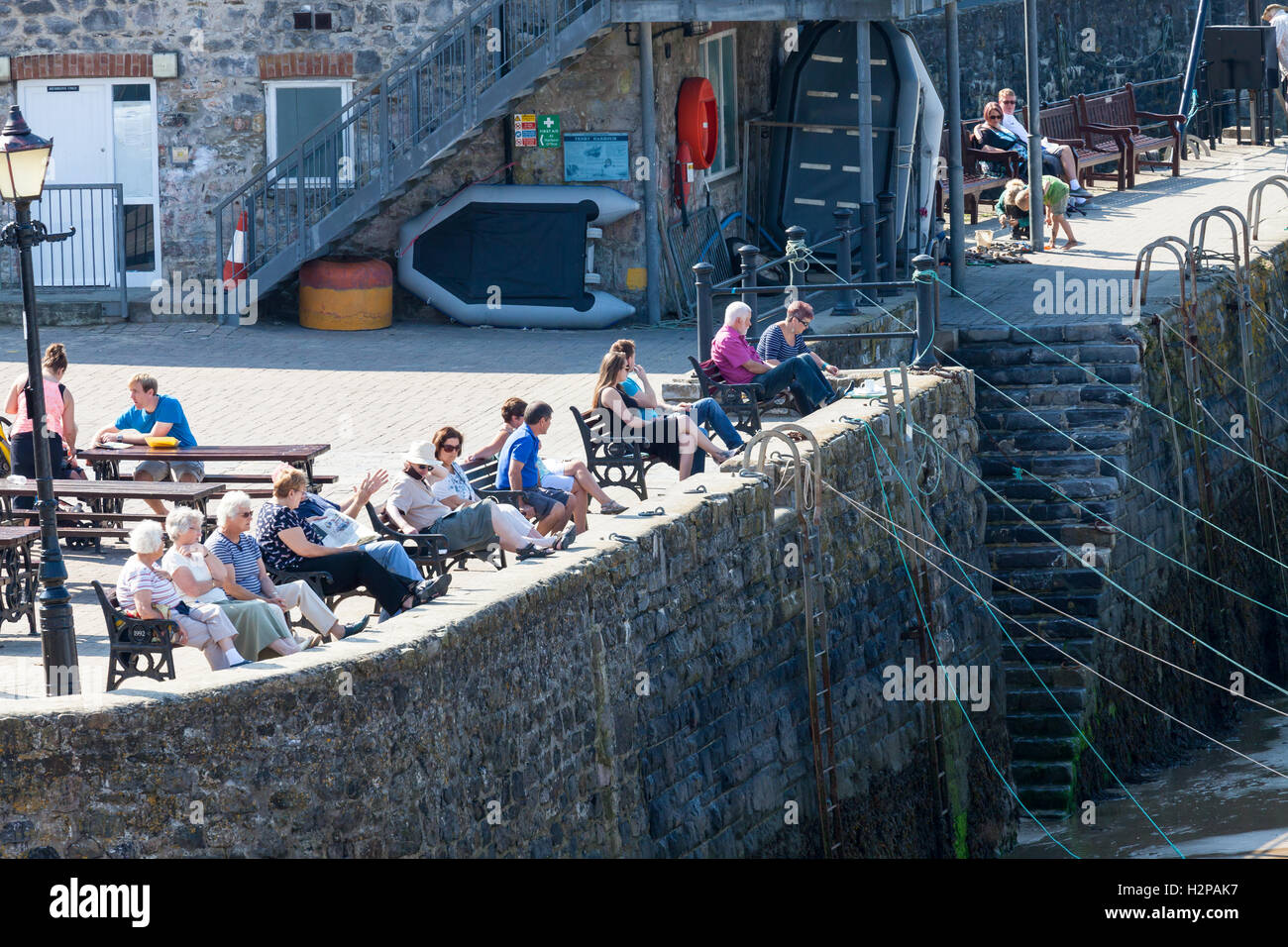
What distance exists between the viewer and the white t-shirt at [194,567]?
10.2 metres

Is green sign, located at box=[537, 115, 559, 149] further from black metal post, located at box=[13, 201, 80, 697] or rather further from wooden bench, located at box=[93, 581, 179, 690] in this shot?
wooden bench, located at box=[93, 581, 179, 690]

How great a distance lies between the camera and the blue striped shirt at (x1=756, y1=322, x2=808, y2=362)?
50.3 feet

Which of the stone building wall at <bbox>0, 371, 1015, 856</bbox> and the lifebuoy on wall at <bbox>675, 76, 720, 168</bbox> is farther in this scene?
the lifebuoy on wall at <bbox>675, 76, 720, 168</bbox>

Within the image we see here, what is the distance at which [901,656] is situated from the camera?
537 inches

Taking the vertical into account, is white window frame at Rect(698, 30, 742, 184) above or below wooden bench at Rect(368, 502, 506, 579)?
above

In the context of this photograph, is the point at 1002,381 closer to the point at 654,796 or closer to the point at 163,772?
the point at 654,796

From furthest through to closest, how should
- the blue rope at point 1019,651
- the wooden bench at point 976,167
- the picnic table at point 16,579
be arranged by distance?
the wooden bench at point 976,167 → the blue rope at point 1019,651 → the picnic table at point 16,579

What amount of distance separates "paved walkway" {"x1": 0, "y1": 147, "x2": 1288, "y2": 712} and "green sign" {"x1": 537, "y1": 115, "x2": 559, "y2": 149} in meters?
1.71

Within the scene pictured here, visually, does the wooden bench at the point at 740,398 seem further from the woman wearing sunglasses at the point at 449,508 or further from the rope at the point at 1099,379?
the woman wearing sunglasses at the point at 449,508

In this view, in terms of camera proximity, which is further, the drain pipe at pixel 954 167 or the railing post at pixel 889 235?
the drain pipe at pixel 954 167

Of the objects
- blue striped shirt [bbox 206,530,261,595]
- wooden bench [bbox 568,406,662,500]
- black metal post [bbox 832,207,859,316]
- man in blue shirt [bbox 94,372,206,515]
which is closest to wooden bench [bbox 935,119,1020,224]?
black metal post [bbox 832,207,859,316]

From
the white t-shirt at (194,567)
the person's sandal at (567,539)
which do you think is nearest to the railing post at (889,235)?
the person's sandal at (567,539)

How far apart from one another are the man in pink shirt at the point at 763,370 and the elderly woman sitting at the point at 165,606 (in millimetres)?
5698

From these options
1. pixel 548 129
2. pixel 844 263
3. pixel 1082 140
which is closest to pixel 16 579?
pixel 844 263
